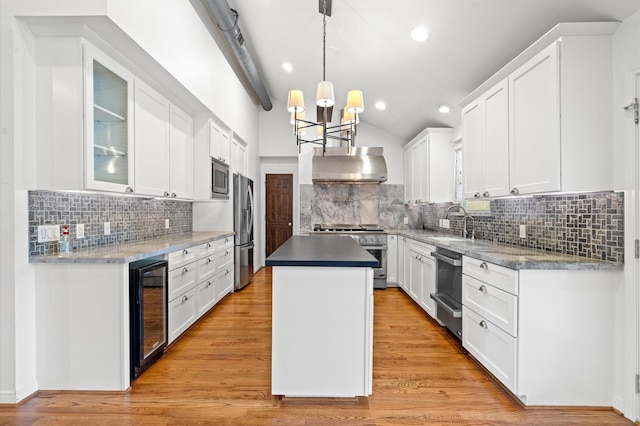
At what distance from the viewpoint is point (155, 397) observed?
6.79 ft

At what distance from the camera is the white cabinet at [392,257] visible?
5.10 m

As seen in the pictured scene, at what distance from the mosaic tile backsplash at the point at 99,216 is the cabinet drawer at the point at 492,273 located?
2.98m

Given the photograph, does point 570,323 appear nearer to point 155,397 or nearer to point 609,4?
point 609,4

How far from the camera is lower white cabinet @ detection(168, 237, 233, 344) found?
283 cm

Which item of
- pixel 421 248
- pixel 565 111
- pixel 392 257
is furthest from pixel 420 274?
pixel 565 111

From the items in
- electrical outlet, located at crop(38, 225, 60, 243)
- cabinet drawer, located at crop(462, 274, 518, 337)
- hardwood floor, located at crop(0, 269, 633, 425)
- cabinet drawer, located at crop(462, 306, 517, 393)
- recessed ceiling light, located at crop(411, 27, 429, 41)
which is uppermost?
recessed ceiling light, located at crop(411, 27, 429, 41)

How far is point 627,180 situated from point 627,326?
0.82 meters

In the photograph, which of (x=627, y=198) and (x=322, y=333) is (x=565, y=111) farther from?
(x=322, y=333)

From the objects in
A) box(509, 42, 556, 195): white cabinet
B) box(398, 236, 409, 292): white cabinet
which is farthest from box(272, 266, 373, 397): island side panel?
Answer: box(398, 236, 409, 292): white cabinet

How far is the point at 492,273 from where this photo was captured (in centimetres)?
227

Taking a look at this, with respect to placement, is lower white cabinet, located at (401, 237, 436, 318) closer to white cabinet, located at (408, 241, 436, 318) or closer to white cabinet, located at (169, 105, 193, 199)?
white cabinet, located at (408, 241, 436, 318)

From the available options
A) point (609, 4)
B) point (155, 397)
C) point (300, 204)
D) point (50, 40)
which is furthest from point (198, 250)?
point (609, 4)

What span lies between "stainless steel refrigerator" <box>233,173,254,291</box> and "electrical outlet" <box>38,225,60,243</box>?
8.30 ft

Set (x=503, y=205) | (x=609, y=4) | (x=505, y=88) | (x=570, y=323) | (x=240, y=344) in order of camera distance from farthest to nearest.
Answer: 1. (x=503, y=205)
2. (x=240, y=344)
3. (x=505, y=88)
4. (x=570, y=323)
5. (x=609, y=4)
